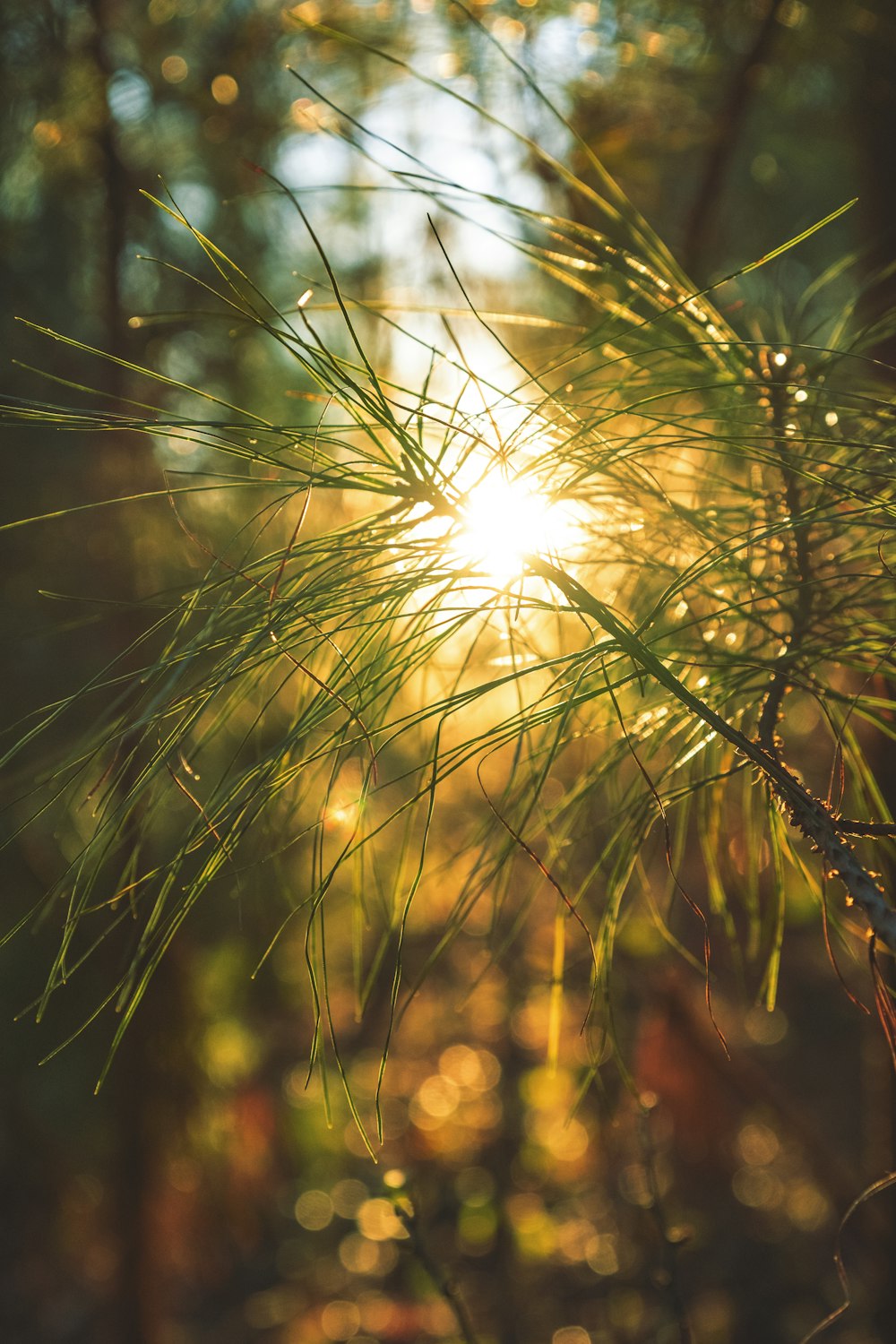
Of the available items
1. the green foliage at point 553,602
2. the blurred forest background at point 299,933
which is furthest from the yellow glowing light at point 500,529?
the blurred forest background at point 299,933

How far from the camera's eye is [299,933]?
5.99ft

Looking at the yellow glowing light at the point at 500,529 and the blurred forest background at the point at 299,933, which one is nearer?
the yellow glowing light at the point at 500,529

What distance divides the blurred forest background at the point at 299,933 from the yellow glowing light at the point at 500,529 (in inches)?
5.2

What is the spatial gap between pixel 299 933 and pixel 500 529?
5.28 ft

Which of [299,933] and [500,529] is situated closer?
[500,529]

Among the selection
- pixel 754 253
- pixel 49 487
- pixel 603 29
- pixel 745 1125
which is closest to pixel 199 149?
pixel 49 487

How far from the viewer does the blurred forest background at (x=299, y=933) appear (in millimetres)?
864

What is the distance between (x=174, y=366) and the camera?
125 cm

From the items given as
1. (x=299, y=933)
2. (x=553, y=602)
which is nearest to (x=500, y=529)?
(x=553, y=602)

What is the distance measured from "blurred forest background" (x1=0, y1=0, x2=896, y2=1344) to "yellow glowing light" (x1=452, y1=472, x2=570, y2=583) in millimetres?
133

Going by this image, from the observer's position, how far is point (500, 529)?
36 cm

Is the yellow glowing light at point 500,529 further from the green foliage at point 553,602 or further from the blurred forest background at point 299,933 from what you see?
the blurred forest background at point 299,933

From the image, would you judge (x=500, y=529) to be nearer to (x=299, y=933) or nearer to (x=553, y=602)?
(x=553, y=602)

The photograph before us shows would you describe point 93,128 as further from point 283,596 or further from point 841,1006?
point 841,1006
